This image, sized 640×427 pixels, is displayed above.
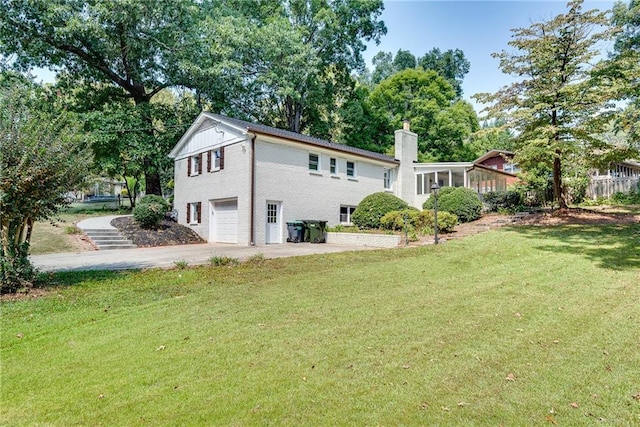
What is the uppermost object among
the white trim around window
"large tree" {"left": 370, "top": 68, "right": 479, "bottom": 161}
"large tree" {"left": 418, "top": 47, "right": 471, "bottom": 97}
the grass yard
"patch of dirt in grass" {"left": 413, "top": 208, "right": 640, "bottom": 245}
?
"large tree" {"left": 418, "top": 47, "right": 471, "bottom": 97}

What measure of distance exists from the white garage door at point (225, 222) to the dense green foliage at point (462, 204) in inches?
431

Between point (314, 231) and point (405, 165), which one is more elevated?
point (405, 165)

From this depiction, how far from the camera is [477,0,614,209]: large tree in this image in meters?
14.0

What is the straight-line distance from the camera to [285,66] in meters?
26.2

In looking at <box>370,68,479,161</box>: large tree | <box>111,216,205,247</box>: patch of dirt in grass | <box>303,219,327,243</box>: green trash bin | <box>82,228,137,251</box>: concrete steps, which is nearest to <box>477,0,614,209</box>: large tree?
<box>303,219,327,243</box>: green trash bin

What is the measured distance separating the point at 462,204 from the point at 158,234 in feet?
51.3

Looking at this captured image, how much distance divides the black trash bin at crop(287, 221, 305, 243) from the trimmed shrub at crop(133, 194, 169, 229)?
22.4ft

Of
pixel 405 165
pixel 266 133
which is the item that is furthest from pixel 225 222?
pixel 405 165

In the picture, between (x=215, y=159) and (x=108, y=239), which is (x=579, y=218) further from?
(x=108, y=239)

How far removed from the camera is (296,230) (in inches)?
658

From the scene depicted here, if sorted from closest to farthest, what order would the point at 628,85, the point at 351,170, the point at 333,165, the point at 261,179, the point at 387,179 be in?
the point at 628,85, the point at 261,179, the point at 333,165, the point at 351,170, the point at 387,179

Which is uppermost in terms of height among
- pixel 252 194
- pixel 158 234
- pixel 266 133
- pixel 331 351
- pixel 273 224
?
pixel 266 133

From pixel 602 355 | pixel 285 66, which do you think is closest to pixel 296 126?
pixel 285 66

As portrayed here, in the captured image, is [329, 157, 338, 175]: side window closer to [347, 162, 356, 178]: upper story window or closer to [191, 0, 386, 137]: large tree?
[347, 162, 356, 178]: upper story window
